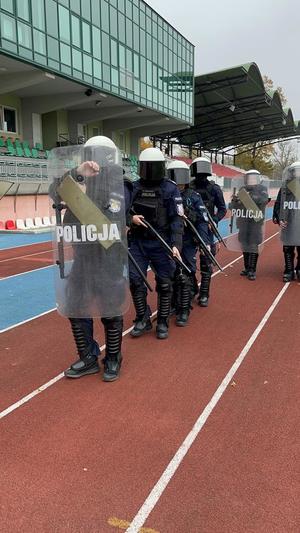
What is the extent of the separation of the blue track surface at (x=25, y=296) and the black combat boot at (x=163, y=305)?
1.99 m

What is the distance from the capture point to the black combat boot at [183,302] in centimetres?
601

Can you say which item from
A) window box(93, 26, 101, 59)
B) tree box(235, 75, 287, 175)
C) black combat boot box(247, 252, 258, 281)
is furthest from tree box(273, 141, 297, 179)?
black combat boot box(247, 252, 258, 281)

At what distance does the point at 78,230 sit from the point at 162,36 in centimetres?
3244

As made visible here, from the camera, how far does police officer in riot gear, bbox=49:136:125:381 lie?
12.6 ft

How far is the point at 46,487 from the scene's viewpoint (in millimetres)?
2787

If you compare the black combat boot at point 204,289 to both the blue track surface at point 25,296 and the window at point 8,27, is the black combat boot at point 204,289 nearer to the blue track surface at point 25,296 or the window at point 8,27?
the blue track surface at point 25,296

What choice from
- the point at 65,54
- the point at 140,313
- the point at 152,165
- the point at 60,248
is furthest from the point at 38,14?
the point at 60,248

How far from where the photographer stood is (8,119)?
82.0 feet

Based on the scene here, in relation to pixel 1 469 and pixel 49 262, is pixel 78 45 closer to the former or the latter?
pixel 49 262

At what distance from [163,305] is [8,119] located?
74.1 feet

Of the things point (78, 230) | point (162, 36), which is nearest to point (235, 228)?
point (78, 230)

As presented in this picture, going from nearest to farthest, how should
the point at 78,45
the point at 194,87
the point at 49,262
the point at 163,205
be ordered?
the point at 163,205, the point at 49,262, the point at 78,45, the point at 194,87

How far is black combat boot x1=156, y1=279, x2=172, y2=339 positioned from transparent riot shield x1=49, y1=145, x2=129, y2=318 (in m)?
1.26

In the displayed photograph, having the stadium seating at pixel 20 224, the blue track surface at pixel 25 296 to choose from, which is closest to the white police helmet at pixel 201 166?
the blue track surface at pixel 25 296
